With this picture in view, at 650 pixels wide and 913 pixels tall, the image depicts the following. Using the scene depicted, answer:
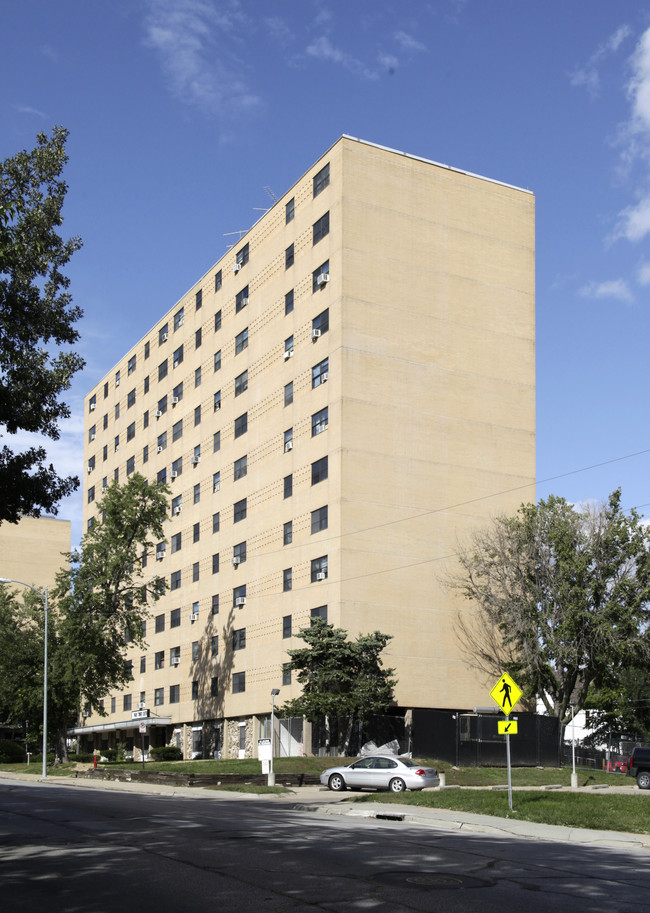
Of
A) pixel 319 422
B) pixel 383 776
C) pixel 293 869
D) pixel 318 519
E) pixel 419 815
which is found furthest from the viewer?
pixel 319 422

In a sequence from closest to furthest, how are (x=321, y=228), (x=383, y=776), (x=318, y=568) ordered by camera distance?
(x=383, y=776) < (x=318, y=568) < (x=321, y=228)

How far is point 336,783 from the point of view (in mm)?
34812

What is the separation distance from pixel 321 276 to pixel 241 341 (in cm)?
1191

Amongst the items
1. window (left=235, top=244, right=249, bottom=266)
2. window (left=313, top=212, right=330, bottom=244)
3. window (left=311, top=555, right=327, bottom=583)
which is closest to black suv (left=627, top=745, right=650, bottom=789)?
window (left=311, top=555, right=327, bottom=583)

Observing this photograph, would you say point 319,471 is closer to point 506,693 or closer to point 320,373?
point 320,373

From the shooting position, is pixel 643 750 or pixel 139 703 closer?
pixel 643 750

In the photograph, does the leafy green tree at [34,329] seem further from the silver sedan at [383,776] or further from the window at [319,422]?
the window at [319,422]

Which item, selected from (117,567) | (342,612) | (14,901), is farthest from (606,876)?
(117,567)

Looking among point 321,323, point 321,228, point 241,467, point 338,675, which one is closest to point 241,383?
point 241,467

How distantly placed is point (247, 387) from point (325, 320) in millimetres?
10506

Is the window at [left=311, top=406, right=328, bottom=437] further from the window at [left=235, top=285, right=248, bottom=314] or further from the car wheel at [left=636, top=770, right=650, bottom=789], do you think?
the car wheel at [left=636, top=770, right=650, bottom=789]

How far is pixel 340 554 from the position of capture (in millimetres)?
49938

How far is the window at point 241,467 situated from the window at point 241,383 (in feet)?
14.1

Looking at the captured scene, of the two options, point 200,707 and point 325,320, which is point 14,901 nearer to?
point 325,320
